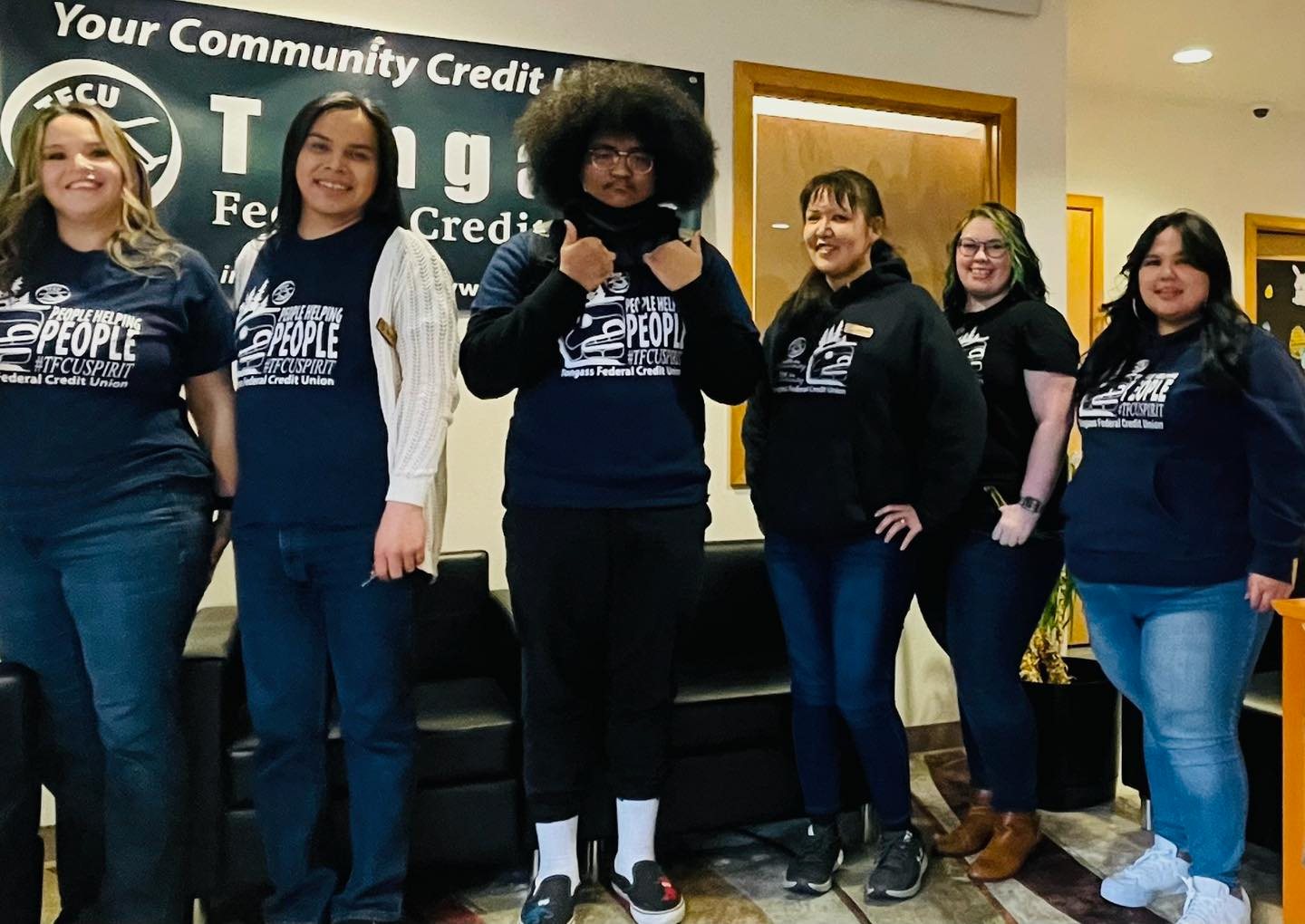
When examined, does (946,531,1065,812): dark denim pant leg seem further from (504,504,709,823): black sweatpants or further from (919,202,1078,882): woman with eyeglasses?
(504,504,709,823): black sweatpants

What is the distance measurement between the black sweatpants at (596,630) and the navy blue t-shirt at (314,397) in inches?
12.0

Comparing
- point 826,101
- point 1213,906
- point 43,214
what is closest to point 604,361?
point 43,214

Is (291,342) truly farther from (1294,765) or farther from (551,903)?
(1294,765)

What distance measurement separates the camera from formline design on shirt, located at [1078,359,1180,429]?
184cm

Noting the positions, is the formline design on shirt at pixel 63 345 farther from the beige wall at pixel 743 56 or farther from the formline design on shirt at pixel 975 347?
the formline design on shirt at pixel 975 347

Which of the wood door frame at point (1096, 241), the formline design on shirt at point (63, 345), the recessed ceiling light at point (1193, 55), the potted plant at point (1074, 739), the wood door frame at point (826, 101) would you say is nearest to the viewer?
the formline design on shirt at point (63, 345)

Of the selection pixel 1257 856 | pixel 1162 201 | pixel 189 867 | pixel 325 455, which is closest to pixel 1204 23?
pixel 1162 201

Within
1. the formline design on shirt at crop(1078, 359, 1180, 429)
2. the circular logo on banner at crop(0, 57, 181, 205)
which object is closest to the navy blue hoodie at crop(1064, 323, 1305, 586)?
the formline design on shirt at crop(1078, 359, 1180, 429)

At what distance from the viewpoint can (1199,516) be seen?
1.81 m

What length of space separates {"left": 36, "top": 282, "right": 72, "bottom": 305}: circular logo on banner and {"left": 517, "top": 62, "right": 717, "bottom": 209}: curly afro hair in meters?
0.84

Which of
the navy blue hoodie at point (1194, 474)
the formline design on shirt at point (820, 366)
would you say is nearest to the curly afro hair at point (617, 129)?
the formline design on shirt at point (820, 366)

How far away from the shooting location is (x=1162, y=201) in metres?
4.70

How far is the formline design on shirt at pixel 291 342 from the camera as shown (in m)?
1.69

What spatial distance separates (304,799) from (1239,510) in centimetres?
177
